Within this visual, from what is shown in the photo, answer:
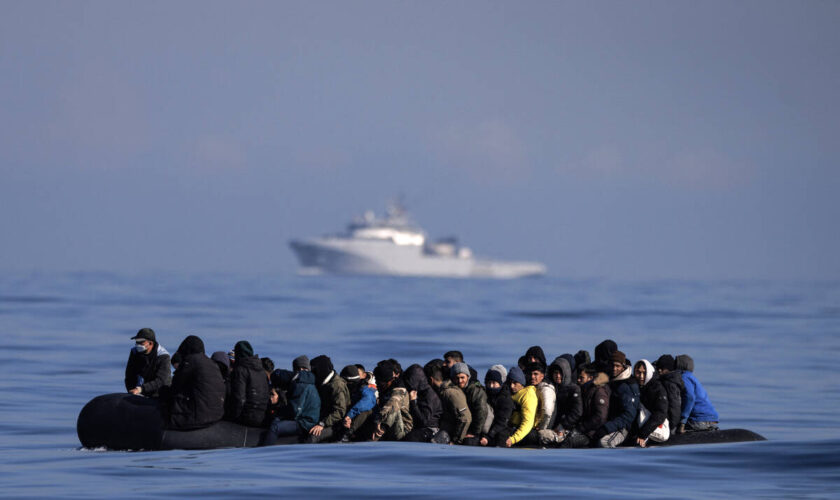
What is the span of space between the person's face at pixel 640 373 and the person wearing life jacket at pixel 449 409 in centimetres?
214

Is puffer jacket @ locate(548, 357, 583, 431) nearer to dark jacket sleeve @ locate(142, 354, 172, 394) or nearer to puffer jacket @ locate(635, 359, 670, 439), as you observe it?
puffer jacket @ locate(635, 359, 670, 439)

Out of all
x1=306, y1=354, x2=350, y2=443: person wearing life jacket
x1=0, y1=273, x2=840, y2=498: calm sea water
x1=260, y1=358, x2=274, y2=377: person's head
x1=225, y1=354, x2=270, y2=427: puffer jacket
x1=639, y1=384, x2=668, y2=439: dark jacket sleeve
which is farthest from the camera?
x1=260, y1=358, x2=274, y2=377: person's head

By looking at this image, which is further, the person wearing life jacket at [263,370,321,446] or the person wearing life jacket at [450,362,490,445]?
the person wearing life jacket at [263,370,321,446]

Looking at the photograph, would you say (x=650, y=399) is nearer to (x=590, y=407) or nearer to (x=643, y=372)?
(x=643, y=372)

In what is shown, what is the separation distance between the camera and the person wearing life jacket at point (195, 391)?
1508cm

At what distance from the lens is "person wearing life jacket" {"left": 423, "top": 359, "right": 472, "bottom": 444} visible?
15.1m

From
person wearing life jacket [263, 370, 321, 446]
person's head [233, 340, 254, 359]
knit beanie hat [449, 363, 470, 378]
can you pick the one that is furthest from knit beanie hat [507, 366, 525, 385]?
person's head [233, 340, 254, 359]

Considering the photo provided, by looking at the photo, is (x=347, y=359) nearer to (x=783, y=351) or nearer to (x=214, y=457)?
(x=783, y=351)

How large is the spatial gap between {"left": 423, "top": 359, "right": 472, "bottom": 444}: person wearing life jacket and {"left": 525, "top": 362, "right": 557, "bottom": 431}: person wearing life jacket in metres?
0.86

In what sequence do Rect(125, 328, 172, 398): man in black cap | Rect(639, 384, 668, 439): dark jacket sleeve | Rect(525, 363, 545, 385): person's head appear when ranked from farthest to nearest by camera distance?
Rect(125, 328, 172, 398): man in black cap
Rect(525, 363, 545, 385): person's head
Rect(639, 384, 668, 439): dark jacket sleeve

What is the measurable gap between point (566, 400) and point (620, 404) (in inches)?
26.2

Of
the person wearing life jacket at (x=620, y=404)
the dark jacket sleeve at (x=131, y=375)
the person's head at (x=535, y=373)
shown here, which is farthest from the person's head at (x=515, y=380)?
the dark jacket sleeve at (x=131, y=375)

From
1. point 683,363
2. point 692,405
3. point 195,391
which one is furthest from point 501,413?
point 195,391

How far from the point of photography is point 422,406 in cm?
1552
